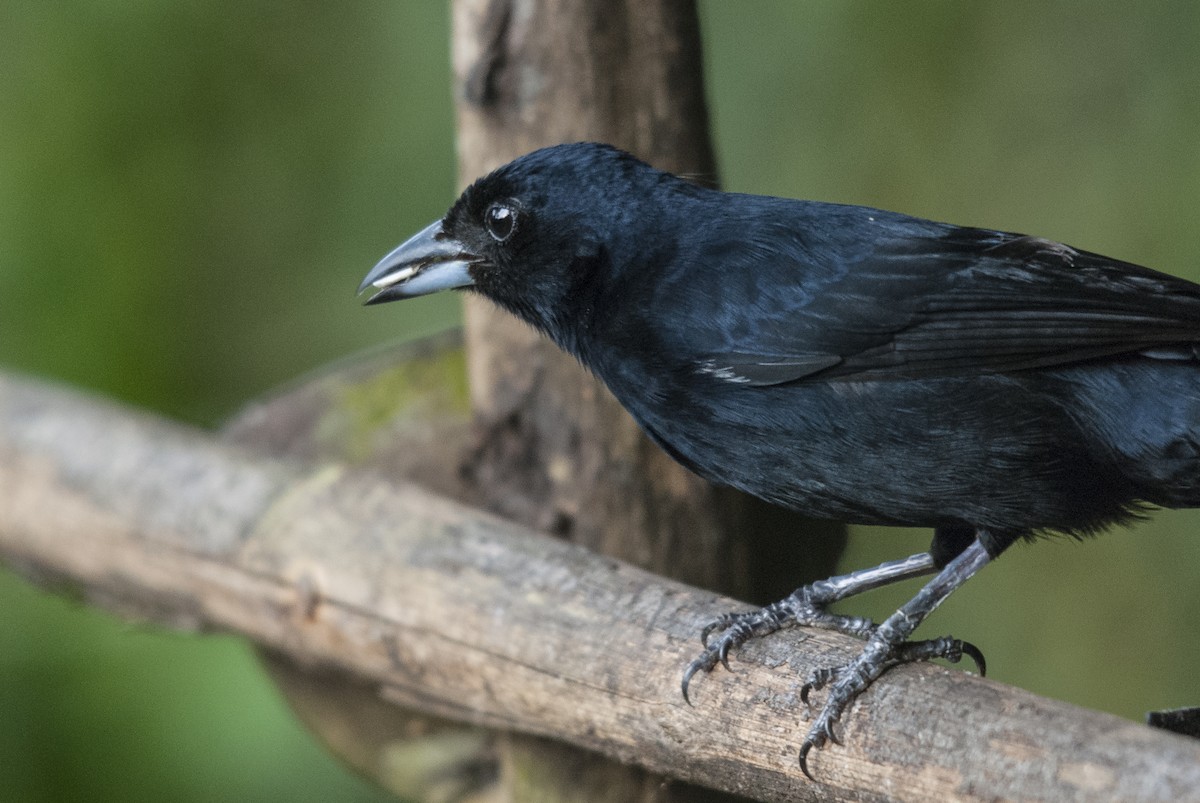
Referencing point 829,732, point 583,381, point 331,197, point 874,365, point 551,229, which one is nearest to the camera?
point 829,732

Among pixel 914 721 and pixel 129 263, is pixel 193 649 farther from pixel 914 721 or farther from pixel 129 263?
pixel 914 721

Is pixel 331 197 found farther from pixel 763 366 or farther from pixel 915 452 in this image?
pixel 915 452

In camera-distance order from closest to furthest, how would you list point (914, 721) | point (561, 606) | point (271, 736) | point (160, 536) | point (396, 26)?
1. point (914, 721)
2. point (561, 606)
3. point (160, 536)
4. point (271, 736)
5. point (396, 26)

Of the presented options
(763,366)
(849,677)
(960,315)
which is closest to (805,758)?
(849,677)

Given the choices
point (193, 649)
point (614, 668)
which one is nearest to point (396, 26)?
point (193, 649)

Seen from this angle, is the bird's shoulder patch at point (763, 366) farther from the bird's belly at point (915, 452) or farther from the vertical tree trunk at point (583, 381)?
the vertical tree trunk at point (583, 381)

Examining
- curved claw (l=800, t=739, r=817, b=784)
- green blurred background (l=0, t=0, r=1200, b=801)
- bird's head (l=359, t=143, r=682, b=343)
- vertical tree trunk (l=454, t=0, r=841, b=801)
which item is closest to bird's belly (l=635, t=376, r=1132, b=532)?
bird's head (l=359, t=143, r=682, b=343)

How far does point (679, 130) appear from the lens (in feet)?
11.1

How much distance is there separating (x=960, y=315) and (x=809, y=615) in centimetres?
72

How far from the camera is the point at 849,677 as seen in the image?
2.37 metres

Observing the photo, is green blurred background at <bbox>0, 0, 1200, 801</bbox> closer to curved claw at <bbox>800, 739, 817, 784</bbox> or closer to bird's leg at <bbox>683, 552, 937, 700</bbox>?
bird's leg at <bbox>683, 552, 937, 700</bbox>

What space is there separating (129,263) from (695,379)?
4.62 meters

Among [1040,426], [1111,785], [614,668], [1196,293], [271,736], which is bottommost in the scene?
[271,736]

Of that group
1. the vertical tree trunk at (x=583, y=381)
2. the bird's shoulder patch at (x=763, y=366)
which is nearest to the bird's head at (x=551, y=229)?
the bird's shoulder patch at (x=763, y=366)
